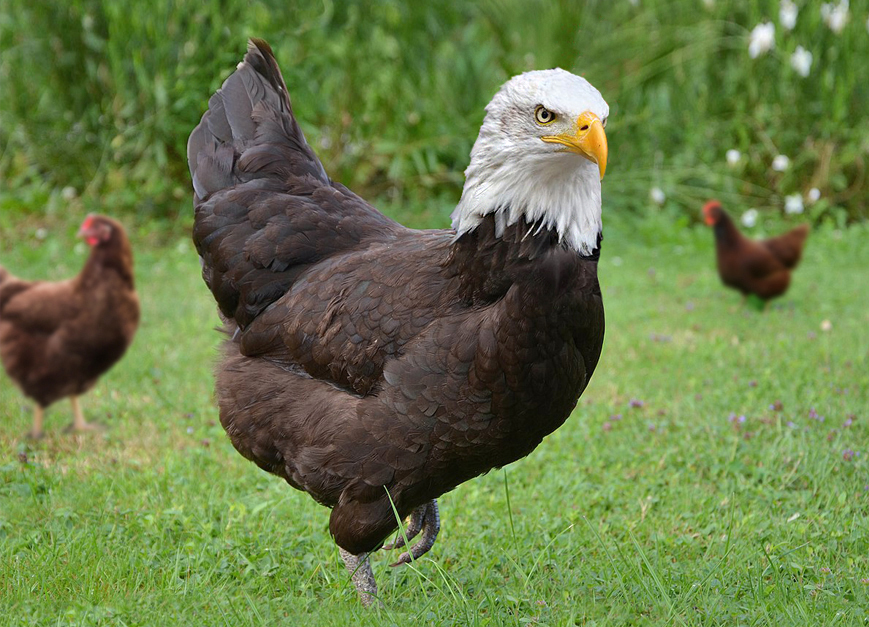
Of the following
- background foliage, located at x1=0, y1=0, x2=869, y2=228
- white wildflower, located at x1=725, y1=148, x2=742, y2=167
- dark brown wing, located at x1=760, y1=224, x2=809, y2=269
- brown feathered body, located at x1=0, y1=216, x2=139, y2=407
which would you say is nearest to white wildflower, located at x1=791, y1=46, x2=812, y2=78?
background foliage, located at x1=0, y1=0, x2=869, y2=228

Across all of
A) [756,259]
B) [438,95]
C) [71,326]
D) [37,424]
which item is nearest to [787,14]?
[756,259]

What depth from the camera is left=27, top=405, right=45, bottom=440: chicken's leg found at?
16.7 feet

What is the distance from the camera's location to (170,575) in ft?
11.6

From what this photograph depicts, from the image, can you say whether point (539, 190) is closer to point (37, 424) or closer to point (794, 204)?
point (37, 424)

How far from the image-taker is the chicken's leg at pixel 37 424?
509 cm

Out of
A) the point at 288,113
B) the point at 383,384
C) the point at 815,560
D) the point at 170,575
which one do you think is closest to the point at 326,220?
the point at 288,113

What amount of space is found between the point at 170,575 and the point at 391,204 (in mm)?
6203

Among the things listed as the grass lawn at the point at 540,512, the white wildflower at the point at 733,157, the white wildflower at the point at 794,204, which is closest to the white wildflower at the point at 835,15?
the white wildflower at the point at 733,157

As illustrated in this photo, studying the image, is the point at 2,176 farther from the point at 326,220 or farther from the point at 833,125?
the point at 833,125

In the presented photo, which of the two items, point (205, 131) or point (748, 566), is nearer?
point (748, 566)

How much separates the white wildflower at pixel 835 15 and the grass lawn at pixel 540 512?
12.9ft

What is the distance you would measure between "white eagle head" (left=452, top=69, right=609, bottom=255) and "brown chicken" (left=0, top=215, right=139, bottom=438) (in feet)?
10.3

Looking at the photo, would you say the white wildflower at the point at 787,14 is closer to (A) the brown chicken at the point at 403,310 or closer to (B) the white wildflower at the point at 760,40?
(B) the white wildflower at the point at 760,40

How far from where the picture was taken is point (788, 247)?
732 cm
